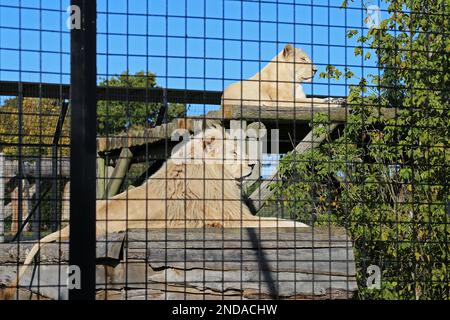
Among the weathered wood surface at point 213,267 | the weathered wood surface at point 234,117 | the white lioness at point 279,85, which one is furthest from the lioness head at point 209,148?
the white lioness at point 279,85

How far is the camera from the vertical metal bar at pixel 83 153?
3381mm

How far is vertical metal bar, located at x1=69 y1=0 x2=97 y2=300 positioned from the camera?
3381mm

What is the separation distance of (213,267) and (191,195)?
1.29 m

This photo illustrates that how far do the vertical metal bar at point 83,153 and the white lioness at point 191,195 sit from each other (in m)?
1.51

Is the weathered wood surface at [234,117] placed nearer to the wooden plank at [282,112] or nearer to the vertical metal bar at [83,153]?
the wooden plank at [282,112]

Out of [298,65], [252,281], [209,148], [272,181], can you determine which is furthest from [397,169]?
[298,65]

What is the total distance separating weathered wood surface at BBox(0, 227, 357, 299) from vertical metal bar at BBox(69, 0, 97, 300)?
0.80 meters

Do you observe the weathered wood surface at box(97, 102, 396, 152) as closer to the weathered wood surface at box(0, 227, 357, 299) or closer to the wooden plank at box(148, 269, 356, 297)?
the weathered wood surface at box(0, 227, 357, 299)

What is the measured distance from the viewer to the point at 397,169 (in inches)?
241

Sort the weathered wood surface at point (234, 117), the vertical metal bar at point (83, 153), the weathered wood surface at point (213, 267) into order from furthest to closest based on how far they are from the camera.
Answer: the weathered wood surface at point (234, 117), the weathered wood surface at point (213, 267), the vertical metal bar at point (83, 153)

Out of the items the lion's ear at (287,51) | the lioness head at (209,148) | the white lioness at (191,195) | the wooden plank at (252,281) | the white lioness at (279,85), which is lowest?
the wooden plank at (252,281)

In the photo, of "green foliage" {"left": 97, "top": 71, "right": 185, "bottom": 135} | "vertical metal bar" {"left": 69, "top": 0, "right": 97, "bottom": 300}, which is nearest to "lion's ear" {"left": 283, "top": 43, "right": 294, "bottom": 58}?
"green foliage" {"left": 97, "top": 71, "right": 185, "bottom": 135}
